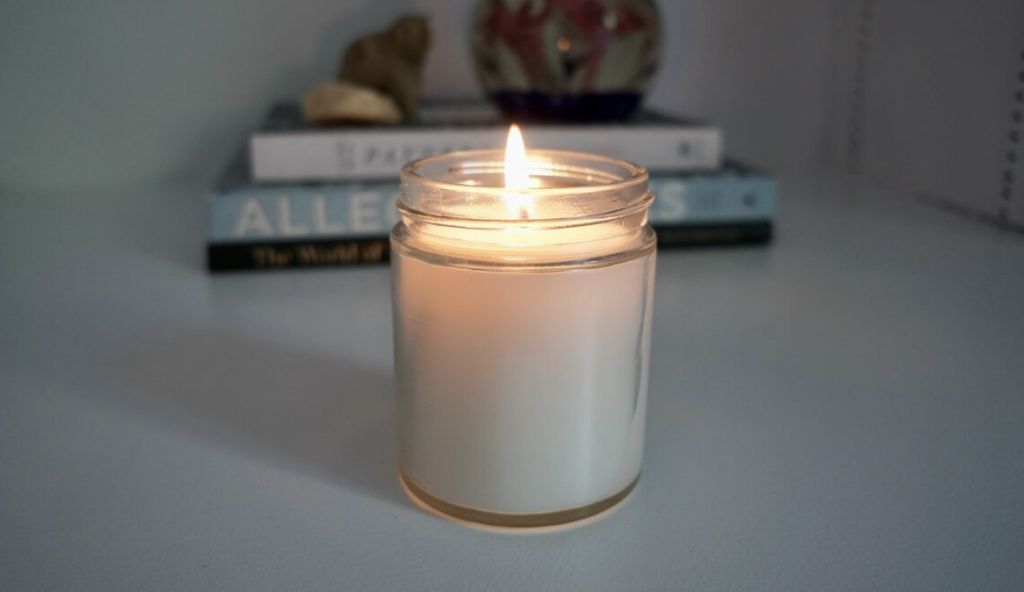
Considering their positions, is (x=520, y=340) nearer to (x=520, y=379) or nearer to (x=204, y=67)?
(x=520, y=379)

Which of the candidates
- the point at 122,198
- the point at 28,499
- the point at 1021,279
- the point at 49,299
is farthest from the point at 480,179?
the point at 122,198

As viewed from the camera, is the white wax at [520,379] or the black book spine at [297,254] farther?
the black book spine at [297,254]

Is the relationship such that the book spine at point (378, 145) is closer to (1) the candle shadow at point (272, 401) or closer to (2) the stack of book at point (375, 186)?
(2) the stack of book at point (375, 186)

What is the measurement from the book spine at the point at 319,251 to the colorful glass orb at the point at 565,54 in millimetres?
135

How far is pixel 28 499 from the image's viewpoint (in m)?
0.36

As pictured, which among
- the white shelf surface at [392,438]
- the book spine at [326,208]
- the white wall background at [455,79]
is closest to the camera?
the white shelf surface at [392,438]

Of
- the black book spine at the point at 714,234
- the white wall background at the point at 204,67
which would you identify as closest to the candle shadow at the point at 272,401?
the black book spine at the point at 714,234

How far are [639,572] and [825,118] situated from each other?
91 cm

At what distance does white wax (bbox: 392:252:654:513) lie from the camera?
1.05 feet

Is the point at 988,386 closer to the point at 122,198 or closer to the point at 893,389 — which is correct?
the point at 893,389

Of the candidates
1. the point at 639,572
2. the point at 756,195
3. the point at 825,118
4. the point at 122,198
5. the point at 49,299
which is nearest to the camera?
the point at 639,572

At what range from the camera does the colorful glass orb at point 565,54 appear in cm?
77

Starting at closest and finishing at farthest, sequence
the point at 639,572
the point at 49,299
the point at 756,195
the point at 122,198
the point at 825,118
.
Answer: the point at 639,572, the point at 49,299, the point at 756,195, the point at 122,198, the point at 825,118

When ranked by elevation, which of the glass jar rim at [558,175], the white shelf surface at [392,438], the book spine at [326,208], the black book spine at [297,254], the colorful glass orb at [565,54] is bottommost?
the white shelf surface at [392,438]
